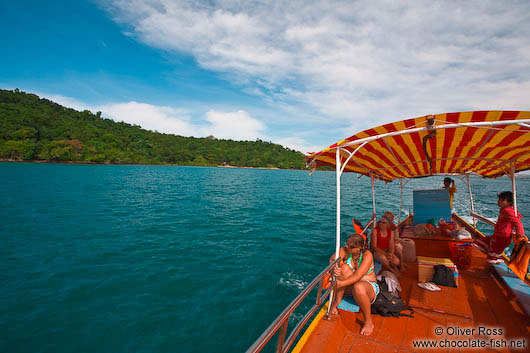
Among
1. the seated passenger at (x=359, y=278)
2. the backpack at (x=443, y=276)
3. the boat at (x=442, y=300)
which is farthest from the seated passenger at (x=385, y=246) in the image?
the seated passenger at (x=359, y=278)

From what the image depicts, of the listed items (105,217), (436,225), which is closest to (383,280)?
(436,225)

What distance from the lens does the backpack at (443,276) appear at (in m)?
4.12

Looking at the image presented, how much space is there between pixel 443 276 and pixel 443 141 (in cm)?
256

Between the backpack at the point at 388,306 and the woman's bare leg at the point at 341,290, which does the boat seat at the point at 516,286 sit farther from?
the woman's bare leg at the point at 341,290

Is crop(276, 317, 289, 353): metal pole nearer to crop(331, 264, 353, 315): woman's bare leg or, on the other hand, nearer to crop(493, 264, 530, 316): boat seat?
crop(331, 264, 353, 315): woman's bare leg

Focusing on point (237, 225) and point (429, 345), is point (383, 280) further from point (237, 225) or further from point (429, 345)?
point (237, 225)

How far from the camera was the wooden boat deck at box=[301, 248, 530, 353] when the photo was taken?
2670mm

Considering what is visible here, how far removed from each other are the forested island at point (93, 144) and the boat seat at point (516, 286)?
251ft

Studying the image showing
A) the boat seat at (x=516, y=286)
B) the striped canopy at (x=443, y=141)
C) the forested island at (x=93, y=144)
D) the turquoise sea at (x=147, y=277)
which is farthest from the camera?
the forested island at (x=93, y=144)

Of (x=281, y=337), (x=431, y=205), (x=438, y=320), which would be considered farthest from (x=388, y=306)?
(x=431, y=205)

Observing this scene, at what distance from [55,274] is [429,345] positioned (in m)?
9.50

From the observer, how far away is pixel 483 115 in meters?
2.73

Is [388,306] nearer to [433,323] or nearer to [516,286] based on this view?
[433,323]

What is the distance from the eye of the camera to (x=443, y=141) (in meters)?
4.34
